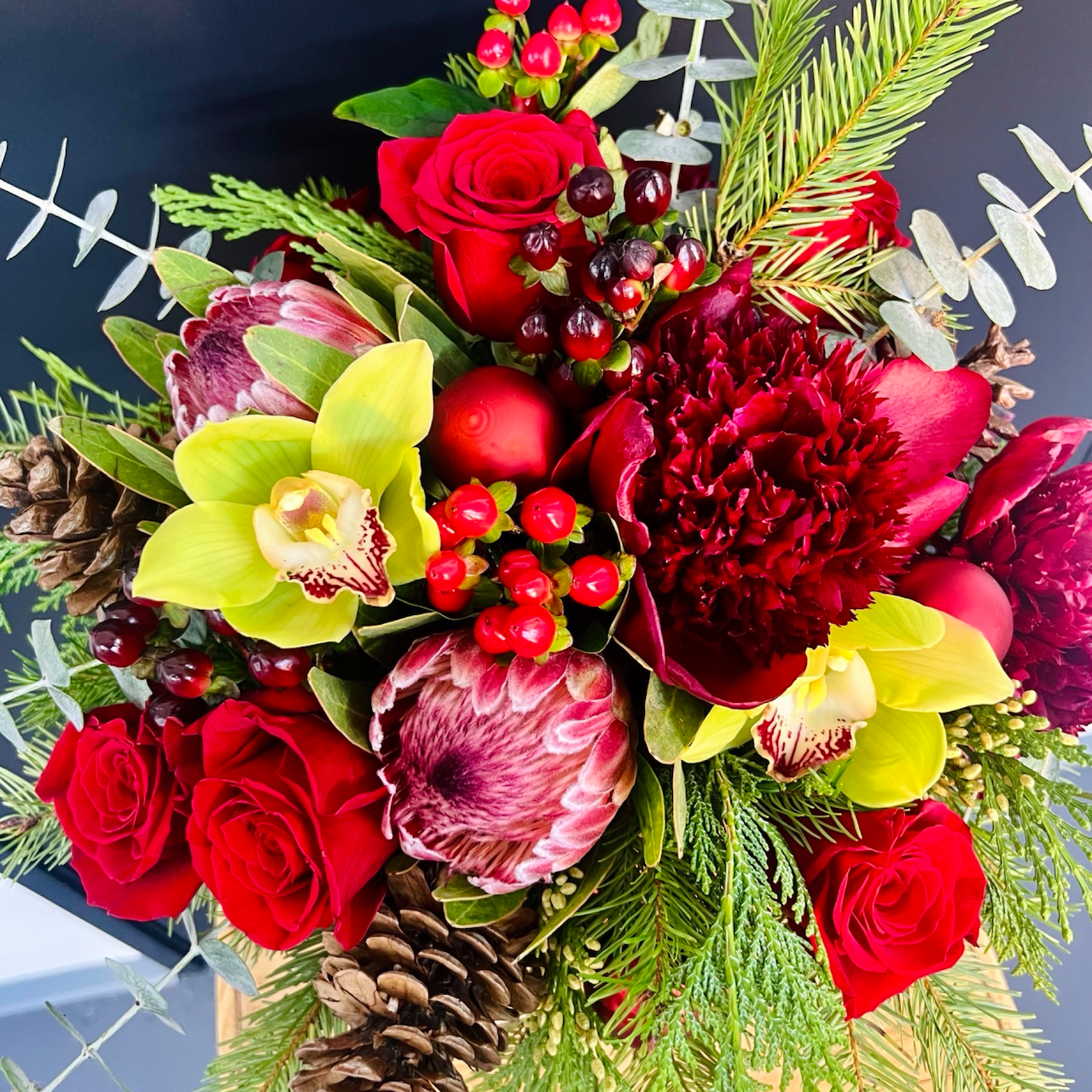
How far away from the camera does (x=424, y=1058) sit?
0.50 meters

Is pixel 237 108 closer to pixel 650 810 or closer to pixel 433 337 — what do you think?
pixel 433 337

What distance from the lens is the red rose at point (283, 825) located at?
45 centimetres

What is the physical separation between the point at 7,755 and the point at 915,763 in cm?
94

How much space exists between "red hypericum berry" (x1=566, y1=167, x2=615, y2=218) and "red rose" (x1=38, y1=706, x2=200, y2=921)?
0.37m

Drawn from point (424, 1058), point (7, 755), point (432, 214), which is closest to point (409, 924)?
point (424, 1058)

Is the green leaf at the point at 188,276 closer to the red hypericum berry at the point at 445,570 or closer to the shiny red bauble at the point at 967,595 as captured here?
the red hypericum berry at the point at 445,570

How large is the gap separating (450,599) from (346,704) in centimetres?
8

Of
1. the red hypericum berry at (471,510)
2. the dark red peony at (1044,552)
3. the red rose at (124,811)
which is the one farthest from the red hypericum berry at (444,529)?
the dark red peony at (1044,552)

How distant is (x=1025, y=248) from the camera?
1.60 feet

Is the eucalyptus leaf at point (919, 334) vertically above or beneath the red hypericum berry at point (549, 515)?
above

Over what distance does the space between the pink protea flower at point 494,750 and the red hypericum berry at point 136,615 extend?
16 cm

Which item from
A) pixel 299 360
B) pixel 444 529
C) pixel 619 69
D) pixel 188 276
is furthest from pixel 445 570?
pixel 619 69

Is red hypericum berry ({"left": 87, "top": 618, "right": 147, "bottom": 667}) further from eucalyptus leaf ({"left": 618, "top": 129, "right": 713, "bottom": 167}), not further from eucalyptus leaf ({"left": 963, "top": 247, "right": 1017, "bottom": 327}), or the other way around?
eucalyptus leaf ({"left": 963, "top": 247, "right": 1017, "bottom": 327})

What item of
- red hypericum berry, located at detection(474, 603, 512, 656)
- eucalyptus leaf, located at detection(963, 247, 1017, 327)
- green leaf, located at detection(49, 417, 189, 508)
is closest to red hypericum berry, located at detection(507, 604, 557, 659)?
red hypericum berry, located at detection(474, 603, 512, 656)
